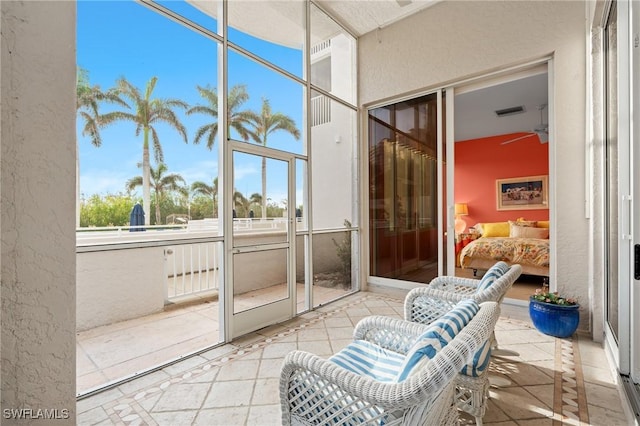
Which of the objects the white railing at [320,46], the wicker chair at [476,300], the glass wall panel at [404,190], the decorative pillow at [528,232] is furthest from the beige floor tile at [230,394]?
the decorative pillow at [528,232]

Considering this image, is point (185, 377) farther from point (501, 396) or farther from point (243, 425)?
point (501, 396)

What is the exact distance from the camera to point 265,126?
348cm

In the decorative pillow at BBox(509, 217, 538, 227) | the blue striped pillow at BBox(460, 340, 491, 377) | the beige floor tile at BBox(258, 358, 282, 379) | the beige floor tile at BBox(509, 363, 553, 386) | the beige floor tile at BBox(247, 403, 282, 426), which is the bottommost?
the beige floor tile at BBox(258, 358, 282, 379)

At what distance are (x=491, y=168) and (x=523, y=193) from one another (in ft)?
2.93

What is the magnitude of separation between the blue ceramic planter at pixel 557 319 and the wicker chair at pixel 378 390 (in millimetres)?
2142

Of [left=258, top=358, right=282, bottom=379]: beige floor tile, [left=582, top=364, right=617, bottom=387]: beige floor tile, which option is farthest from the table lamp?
[left=258, top=358, right=282, bottom=379]: beige floor tile

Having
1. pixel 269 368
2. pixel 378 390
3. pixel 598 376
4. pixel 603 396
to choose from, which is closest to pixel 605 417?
pixel 603 396

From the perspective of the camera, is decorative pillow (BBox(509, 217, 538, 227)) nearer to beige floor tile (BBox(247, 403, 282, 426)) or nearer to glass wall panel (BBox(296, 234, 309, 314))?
glass wall panel (BBox(296, 234, 309, 314))

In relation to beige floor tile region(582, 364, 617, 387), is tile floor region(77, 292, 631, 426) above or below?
below

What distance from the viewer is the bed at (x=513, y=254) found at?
185 inches

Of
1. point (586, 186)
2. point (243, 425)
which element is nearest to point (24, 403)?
point (243, 425)

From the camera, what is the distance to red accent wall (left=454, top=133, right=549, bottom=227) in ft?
22.0

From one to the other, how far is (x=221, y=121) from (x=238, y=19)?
4.19 feet

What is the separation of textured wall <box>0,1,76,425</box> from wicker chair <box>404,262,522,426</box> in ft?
5.30
